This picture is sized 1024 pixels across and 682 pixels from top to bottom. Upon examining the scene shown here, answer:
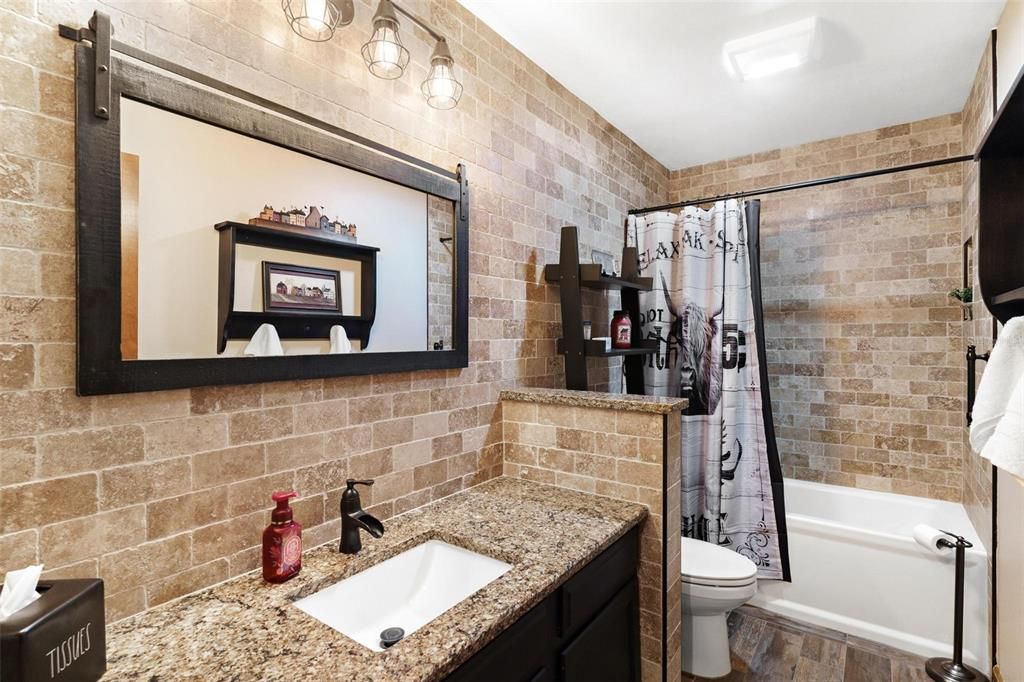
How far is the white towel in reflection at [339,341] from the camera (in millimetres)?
1461

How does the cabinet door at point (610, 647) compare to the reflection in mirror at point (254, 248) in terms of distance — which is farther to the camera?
the cabinet door at point (610, 647)

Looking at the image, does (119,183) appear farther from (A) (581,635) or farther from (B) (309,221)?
(A) (581,635)

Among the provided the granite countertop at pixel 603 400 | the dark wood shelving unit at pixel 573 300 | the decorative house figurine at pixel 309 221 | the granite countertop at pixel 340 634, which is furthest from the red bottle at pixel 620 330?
the decorative house figurine at pixel 309 221

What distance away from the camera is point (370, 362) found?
1553mm

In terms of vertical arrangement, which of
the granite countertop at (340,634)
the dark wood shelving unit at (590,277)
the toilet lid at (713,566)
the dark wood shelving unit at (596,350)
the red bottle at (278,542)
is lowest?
the toilet lid at (713,566)

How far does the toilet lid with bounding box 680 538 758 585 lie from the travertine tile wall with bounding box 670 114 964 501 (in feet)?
4.52

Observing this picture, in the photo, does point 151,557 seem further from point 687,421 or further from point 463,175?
point 687,421

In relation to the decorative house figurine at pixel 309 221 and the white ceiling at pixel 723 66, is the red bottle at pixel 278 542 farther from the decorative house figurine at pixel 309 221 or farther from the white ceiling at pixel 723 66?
the white ceiling at pixel 723 66

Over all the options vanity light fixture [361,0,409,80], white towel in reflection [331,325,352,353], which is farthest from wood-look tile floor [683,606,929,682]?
vanity light fixture [361,0,409,80]

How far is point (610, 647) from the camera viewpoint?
60.9 inches

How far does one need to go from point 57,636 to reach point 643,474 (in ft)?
5.04

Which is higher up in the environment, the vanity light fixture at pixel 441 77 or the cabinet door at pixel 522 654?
the vanity light fixture at pixel 441 77

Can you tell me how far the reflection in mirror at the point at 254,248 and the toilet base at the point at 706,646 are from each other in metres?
1.71

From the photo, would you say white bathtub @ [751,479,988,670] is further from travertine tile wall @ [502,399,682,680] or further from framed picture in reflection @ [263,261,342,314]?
framed picture in reflection @ [263,261,342,314]
